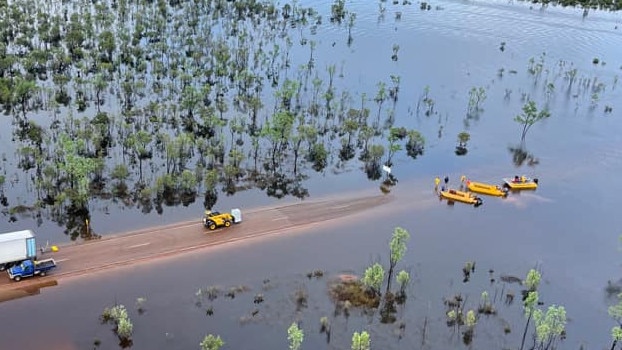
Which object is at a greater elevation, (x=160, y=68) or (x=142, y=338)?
(x=160, y=68)

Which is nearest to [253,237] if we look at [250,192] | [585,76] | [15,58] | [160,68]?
[250,192]

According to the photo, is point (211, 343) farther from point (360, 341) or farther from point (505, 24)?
point (505, 24)

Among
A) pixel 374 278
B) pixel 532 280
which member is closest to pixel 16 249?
pixel 374 278

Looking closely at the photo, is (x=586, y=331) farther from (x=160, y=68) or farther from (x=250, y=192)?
(x=160, y=68)

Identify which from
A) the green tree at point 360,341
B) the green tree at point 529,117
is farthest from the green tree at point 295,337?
the green tree at point 529,117

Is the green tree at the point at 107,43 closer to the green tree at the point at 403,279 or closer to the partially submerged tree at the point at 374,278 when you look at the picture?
the partially submerged tree at the point at 374,278
